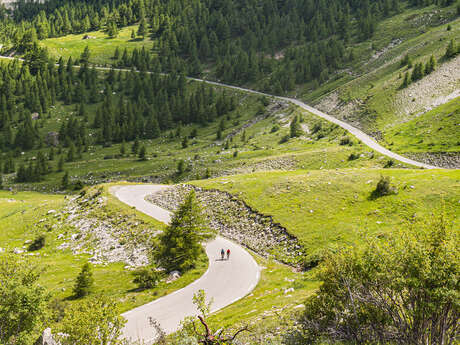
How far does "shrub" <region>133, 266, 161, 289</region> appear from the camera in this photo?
32656 millimetres

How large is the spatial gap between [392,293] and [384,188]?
29.7 meters

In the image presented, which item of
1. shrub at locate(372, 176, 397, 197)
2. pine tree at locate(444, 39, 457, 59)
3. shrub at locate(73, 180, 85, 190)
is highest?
pine tree at locate(444, 39, 457, 59)

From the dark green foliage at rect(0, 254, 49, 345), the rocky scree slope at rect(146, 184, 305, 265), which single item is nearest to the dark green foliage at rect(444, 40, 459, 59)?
the rocky scree slope at rect(146, 184, 305, 265)

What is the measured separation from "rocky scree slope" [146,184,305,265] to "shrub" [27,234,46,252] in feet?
70.0

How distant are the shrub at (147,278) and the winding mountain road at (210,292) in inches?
146

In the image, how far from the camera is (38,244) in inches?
1937

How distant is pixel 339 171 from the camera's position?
173 feet

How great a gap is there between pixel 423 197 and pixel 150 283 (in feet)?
116

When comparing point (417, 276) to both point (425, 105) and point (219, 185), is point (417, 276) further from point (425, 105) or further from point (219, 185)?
point (425, 105)

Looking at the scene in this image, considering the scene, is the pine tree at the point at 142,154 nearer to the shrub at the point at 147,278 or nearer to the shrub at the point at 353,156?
the shrub at the point at 353,156

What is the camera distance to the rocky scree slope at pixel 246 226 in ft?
121

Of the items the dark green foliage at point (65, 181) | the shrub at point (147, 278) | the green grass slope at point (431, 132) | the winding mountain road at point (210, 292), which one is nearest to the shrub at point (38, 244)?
the shrub at point (147, 278)

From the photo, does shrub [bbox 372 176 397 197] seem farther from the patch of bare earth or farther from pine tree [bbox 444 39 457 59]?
pine tree [bbox 444 39 457 59]

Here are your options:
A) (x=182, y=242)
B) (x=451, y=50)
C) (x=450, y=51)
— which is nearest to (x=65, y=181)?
(x=182, y=242)
